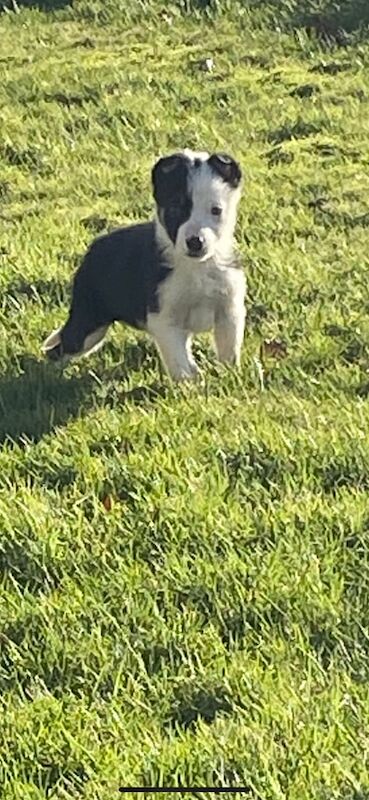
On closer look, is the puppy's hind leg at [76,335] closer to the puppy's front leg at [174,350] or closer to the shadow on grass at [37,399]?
the shadow on grass at [37,399]

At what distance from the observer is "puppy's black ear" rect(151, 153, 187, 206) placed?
19.2 ft

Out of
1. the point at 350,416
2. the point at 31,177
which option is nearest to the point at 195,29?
the point at 31,177

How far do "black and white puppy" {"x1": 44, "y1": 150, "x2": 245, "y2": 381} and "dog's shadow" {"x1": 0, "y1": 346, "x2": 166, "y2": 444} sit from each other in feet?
0.56

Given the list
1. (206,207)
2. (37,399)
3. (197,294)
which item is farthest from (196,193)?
(37,399)

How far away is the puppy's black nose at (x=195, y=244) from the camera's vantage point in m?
5.70

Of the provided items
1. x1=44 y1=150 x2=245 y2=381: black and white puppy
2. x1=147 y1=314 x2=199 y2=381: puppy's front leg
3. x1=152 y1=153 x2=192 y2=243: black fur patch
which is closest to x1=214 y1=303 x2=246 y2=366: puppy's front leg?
x1=44 y1=150 x2=245 y2=381: black and white puppy

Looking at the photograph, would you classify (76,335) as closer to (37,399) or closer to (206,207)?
(37,399)

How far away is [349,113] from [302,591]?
7.63 metres

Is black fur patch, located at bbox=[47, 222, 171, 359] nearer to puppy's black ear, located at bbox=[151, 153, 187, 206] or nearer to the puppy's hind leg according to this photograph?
the puppy's hind leg

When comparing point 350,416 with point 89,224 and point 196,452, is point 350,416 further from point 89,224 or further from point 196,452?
point 89,224

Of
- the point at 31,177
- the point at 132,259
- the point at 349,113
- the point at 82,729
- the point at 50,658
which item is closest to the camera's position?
the point at 82,729

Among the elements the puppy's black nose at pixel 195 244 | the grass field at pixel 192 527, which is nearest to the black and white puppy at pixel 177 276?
the puppy's black nose at pixel 195 244

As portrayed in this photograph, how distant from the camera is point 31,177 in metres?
9.91

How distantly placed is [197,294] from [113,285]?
0.47 meters
